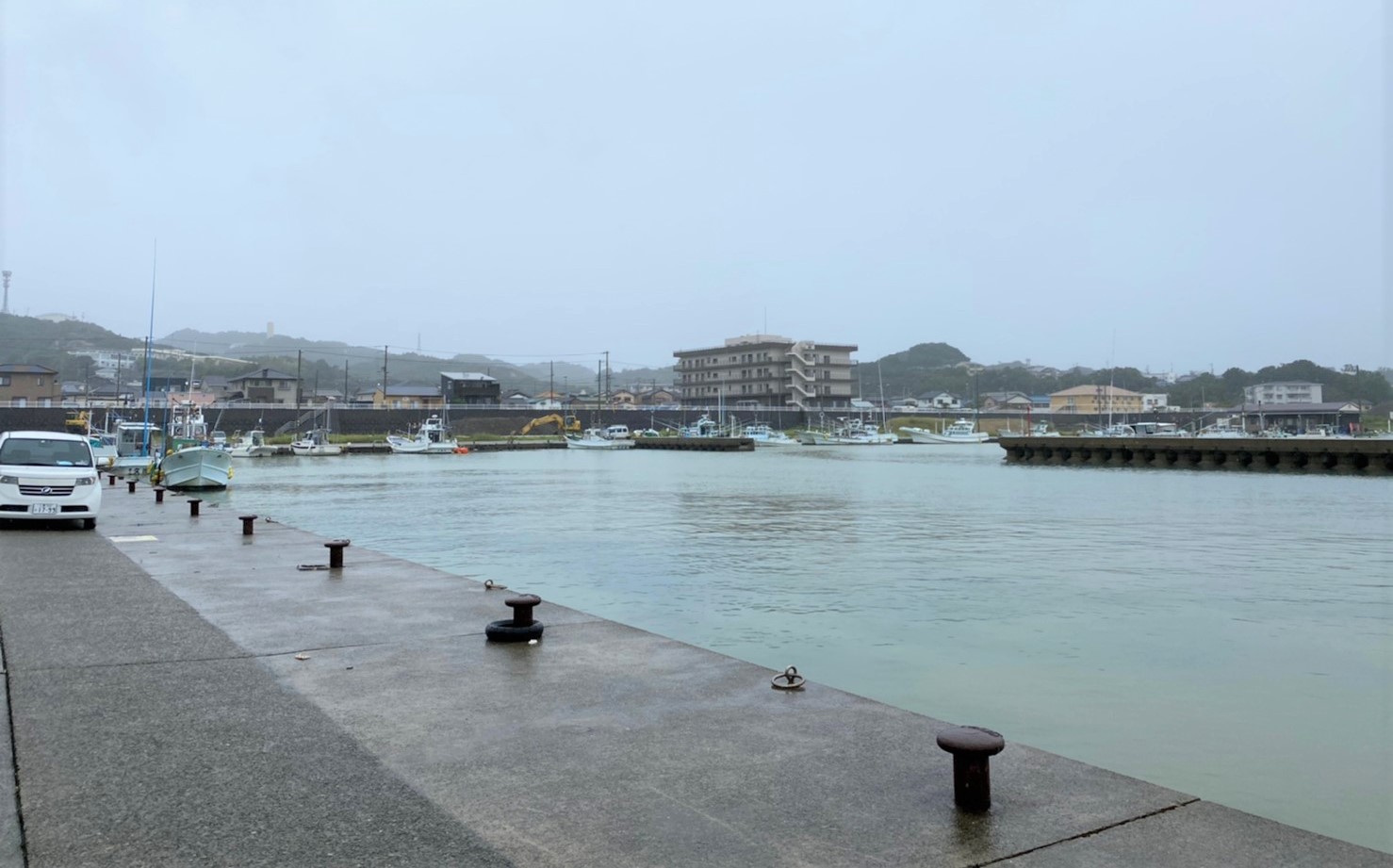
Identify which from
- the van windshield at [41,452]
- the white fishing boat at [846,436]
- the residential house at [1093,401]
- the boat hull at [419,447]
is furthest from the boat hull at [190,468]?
the residential house at [1093,401]

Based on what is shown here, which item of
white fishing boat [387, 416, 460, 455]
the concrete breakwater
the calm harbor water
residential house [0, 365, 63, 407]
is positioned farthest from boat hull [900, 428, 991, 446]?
residential house [0, 365, 63, 407]

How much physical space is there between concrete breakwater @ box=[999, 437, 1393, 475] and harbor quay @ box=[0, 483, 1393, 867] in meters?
43.5

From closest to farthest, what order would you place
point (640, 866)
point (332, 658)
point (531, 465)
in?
point (640, 866) < point (332, 658) < point (531, 465)

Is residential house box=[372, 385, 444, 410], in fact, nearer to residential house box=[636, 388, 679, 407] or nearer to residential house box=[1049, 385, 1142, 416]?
residential house box=[636, 388, 679, 407]

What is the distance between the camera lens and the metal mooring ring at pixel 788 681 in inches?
209

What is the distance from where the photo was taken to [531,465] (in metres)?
56.0

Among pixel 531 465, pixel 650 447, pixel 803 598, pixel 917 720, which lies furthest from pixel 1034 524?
pixel 650 447

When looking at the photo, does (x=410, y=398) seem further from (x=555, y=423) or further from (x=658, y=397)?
(x=658, y=397)

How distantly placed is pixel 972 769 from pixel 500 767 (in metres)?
1.94

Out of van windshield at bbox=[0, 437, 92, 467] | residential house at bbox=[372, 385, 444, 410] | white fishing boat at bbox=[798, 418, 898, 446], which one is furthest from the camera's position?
residential house at bbox=[372, 385, 444, 410]

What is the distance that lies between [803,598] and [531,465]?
151ft

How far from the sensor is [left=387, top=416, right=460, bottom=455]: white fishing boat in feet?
234

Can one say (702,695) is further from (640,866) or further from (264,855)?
(264,855)

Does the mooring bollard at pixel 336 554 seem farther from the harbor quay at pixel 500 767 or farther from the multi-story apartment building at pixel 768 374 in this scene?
the multi-story apartment building at pixel 768 374
